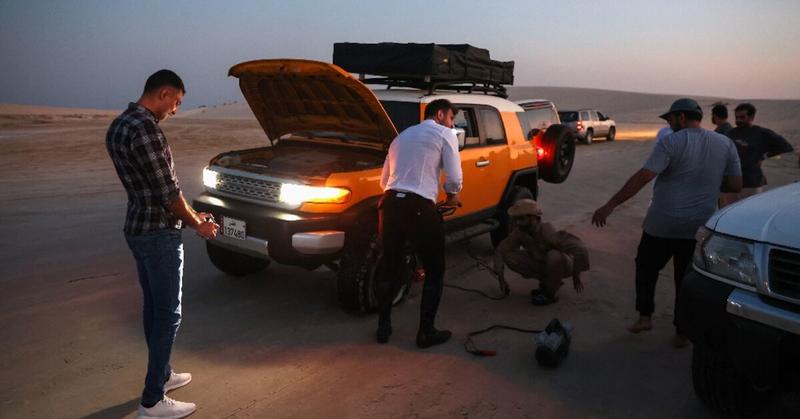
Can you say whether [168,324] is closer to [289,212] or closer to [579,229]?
[289,212]

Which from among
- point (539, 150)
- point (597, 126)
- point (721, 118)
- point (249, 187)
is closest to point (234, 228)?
point (249, 187)

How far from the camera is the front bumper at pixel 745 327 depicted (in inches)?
105

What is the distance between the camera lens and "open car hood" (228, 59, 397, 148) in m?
4.93

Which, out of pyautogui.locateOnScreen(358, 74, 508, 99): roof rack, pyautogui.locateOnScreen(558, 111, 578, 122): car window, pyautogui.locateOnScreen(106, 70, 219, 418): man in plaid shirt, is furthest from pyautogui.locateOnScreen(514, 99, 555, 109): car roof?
pyautogui.locateOnScreen(558, 111, 578, 122): car window

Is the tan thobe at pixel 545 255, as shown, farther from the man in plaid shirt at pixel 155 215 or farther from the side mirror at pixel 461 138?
the man in plaid shirt at pixel 155 215

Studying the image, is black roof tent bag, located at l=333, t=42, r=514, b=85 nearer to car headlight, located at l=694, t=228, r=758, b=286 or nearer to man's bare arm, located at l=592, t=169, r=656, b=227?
man's bare arm, located at l=592, t=169, r=656, b=227

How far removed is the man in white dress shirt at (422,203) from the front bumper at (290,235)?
483mm

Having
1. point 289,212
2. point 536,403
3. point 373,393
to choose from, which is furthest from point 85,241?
point 536,403

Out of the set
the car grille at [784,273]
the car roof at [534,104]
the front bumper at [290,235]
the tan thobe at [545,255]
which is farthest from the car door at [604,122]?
the car grille at [784,273]

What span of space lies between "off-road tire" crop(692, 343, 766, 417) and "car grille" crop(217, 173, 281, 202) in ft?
10.5

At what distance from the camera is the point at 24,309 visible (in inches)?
195

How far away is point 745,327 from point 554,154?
16.7 ft

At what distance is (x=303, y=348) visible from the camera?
4.34 m

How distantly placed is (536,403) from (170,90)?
2.74 meters
